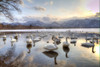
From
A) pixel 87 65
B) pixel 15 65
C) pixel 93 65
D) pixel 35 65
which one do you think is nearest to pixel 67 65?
pixel 87 65

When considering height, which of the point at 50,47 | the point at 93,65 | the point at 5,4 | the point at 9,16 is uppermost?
the point at 5,4

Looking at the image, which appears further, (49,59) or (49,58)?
(49,58)

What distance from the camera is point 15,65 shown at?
5.70 m

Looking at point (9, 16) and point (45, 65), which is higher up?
point (9, 16)

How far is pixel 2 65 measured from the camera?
18.7 feet

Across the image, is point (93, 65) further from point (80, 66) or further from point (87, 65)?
point (80, 66)

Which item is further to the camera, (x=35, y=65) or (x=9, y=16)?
(x=9, y=16)

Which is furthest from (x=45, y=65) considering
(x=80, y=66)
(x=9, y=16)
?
(x=9, y=16)

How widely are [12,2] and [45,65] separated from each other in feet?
37.8

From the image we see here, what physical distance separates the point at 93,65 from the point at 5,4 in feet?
45.9

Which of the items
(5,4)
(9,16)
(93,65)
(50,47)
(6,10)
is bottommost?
(93,65)

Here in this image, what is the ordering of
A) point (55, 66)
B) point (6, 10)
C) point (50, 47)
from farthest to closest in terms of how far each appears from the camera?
1. point (6, 10)
2. point (50, 47)
3. point (55, 66)

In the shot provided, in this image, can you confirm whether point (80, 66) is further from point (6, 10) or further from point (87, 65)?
point (6, 10)

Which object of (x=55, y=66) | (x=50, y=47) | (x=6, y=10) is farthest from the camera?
(x=6, y=10)
